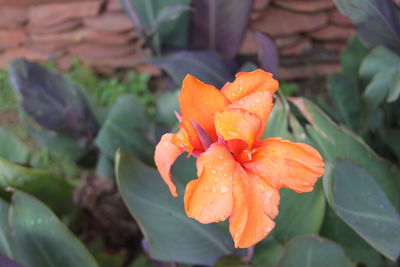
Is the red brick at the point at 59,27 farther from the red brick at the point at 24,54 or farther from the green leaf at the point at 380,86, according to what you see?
the green leaf at the point at 380,86

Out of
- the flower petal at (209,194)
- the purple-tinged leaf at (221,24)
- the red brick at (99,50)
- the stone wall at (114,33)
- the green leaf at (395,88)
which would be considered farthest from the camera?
the red brick at (99,50)

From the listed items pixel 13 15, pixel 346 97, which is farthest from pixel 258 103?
pixel 13 15

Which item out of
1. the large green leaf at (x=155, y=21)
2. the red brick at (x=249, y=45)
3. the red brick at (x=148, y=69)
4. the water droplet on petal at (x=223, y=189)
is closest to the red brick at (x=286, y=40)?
the red brick at (x=249, y=45)

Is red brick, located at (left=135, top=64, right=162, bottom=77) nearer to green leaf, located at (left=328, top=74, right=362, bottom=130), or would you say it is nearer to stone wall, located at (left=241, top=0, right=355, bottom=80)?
stone wall, located at (left=241, top=0, right=355, bottom=80)

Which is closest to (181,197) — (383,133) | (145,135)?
(145,135)

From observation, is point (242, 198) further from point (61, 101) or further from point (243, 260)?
point (61, 101)

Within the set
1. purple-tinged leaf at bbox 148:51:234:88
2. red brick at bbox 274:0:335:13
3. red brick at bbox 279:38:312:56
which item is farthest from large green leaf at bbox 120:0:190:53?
red brick at bbox 279:38:312:56
